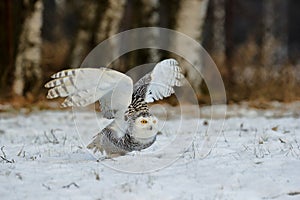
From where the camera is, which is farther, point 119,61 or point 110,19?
point 119,61

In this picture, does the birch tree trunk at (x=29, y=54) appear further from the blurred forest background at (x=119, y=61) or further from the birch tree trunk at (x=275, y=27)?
the birch tree trunk at (x=275, y=27)

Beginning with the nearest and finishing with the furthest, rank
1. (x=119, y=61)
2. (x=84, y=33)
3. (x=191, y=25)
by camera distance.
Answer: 1. (x=191, y=25)
2. (x=84, y=33)
3. (x=119, y=61)

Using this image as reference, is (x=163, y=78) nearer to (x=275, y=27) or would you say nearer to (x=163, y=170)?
(x=163, y=170)

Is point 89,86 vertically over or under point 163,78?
under

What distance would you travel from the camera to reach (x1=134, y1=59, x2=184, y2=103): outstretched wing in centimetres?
600

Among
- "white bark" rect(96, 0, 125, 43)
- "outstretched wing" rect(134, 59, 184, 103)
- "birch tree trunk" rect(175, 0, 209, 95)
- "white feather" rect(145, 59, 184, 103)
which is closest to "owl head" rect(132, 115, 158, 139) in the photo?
"outstretched wing" rect(134, 59, 184, 103)

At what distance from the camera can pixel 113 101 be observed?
567 cm

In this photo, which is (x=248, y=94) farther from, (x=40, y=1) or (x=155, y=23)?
(x=40, y=1)

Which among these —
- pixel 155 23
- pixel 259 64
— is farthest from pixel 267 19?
pixel 155 23

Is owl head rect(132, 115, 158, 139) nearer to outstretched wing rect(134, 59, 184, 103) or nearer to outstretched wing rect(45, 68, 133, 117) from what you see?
outstretched wing rect(45, 68, 133, 117)

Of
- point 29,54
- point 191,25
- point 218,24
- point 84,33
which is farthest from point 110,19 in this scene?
point 218,24

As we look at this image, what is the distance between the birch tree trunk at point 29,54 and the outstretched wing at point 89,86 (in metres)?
8.73

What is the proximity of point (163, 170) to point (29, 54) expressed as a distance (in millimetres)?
9382

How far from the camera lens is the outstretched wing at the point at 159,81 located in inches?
236
